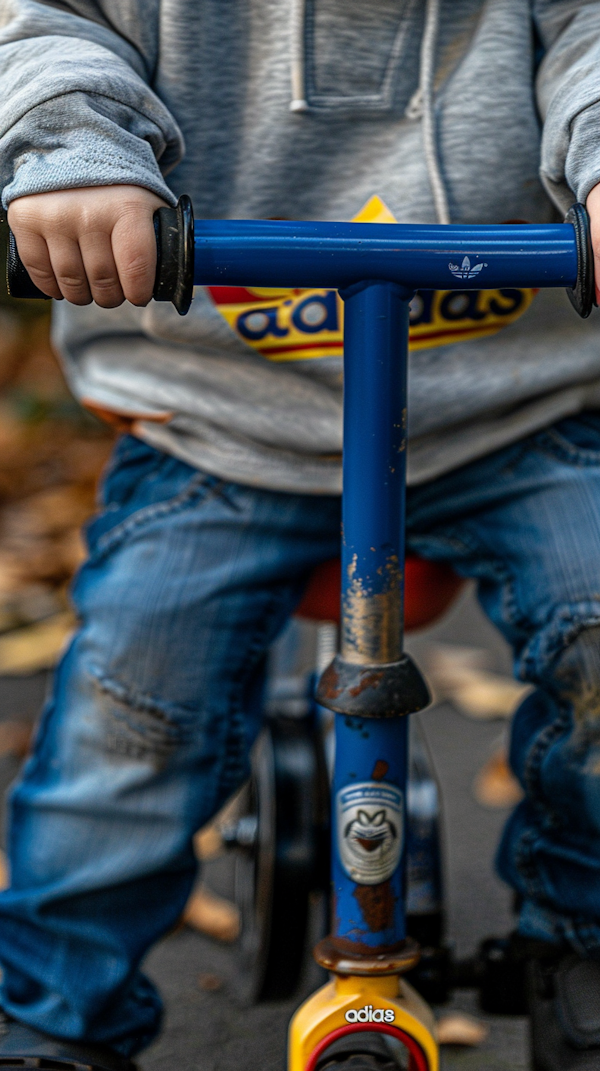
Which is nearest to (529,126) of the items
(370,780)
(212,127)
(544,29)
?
(544,29)

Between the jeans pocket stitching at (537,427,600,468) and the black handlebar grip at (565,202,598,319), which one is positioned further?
the jeans pocket stitching at (537,427,600,468)

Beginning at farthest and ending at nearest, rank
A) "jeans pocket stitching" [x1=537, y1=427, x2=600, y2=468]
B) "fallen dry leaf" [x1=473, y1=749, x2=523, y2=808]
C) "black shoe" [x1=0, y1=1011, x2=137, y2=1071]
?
"fallen dry leaf" [x1=473, y1=749, x2=523, y2=808], "jeans pocket stitching" [x1=537, y1=427, x2=600, y2=468], "black shoe" [x1=0, y1=1011, x2=137, y2=1071]

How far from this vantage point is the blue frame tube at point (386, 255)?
91cm

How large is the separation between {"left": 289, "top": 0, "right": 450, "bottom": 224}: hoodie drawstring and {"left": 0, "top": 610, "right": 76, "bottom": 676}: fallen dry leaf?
5.61ft

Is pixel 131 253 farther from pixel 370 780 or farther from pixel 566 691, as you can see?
pixel 566 691

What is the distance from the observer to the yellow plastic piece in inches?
40.2

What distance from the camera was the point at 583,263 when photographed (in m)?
0.92

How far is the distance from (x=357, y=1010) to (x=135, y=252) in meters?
0.65

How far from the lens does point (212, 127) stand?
3.98 ft

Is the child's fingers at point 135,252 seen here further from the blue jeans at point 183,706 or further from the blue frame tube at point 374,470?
the blue jeans at point 183,706

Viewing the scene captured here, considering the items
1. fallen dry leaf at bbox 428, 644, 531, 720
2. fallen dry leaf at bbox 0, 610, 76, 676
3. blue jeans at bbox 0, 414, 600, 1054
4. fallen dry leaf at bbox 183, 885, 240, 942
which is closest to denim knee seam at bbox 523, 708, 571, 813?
blue jeans at bbox 0, 414, 600, 1054

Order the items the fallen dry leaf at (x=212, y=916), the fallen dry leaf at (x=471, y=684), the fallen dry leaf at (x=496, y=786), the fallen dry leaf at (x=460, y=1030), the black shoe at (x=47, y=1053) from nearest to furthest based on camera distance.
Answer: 1. the black shoe at (x=47, y=1053)
2. the fallen dry leaf at (x=460, y=1030)
3. the fallen dry leaf at (x=212, y=916)
4. the fallen dry leaf at (x=496, y=786)
5. the fallen dry leaf at (x=471, y=684)

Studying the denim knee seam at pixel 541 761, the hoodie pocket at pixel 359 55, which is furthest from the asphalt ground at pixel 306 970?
the hoodie pocket at pixel 359 55

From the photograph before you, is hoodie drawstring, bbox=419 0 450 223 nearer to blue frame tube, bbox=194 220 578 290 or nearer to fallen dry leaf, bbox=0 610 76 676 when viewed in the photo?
blue frame tube, bbox=194 220 578 290
